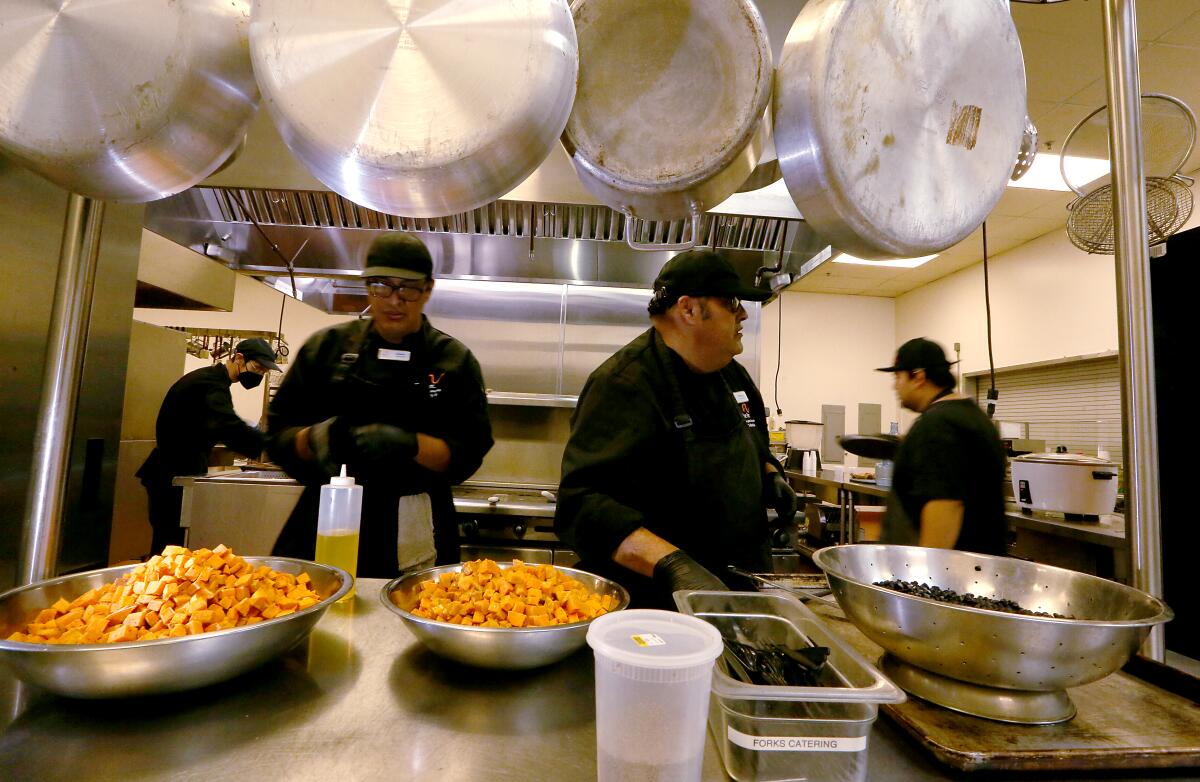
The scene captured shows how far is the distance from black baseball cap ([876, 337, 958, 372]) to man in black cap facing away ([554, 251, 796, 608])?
1353mm

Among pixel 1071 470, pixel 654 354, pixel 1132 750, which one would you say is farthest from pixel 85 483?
pixel 1071 470

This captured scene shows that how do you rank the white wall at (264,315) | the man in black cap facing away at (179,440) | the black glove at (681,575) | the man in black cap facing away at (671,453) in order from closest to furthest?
the black glove at (681,575) → the man in black cap facing away at (671,453) → the man in black cap facing away at (179,440) → the white wall at (264,315)

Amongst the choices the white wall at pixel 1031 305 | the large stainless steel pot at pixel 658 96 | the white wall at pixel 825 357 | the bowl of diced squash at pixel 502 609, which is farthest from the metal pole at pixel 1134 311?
the white wall at pixel 825 357

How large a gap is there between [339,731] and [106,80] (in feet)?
2.74

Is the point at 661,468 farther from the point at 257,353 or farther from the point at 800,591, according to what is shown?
the point at 257,353

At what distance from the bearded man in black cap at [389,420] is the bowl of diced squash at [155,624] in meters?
0.93

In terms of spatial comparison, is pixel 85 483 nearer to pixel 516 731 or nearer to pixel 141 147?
pixel 141 147

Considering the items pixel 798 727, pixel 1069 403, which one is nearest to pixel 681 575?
pixel 798 727

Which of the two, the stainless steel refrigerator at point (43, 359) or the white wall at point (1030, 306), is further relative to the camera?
the white wall at point (1030, 306)

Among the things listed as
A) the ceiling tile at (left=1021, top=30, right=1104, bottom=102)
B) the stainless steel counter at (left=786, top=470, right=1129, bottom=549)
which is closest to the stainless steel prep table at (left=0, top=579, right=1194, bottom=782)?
the stainless steel counter at (left=786, top=470, right=1129, bottom=549)

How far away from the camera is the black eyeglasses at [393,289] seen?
6.19 ft

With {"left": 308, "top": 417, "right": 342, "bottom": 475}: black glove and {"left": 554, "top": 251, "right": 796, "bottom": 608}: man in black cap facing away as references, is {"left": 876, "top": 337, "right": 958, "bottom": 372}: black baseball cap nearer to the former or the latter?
{"left": 554, "top": 251, "right": 796, "bottom": 608}: man in black cap facing away

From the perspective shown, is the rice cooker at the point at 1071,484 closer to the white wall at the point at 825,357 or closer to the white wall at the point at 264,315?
the white wall at the point at 825,357

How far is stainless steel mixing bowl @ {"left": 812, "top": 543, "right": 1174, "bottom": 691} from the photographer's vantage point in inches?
24.3
